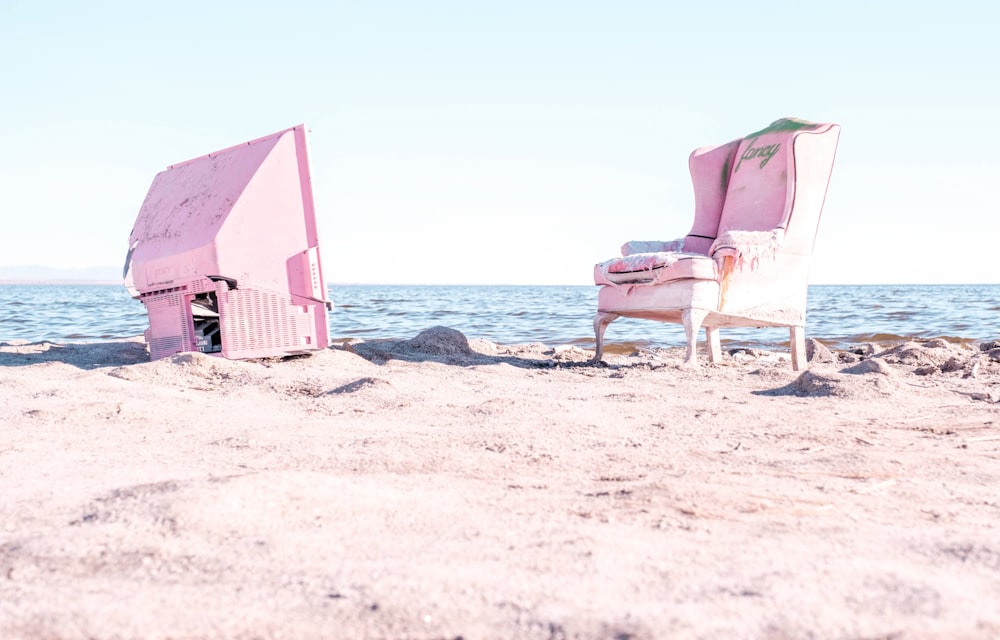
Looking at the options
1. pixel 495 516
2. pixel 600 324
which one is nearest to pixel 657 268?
pixel 600 324

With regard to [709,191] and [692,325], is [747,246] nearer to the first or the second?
[692,325]

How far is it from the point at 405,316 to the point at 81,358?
8.99 metres

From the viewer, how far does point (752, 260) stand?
543cm

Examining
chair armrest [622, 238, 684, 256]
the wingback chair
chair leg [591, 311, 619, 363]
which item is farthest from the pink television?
chair armrest [622, 238, 684, 256]

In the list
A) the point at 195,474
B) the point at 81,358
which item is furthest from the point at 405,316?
the point at 195,474

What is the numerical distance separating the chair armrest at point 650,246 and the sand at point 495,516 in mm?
2492

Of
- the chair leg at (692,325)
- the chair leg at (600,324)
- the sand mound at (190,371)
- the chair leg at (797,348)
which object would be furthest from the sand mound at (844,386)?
the sand mound at (190,371)

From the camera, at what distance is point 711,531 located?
1.80 meters

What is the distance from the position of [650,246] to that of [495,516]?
15.4 feet

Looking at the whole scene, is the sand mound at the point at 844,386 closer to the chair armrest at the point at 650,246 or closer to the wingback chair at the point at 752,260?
the wingback chair at the point at 752,260

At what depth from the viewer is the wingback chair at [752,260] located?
5301 mm

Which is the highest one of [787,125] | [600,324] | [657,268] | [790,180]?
[787,125]

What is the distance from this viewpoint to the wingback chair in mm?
5301

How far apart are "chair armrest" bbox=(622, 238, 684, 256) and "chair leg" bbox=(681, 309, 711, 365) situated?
105 centimetres
